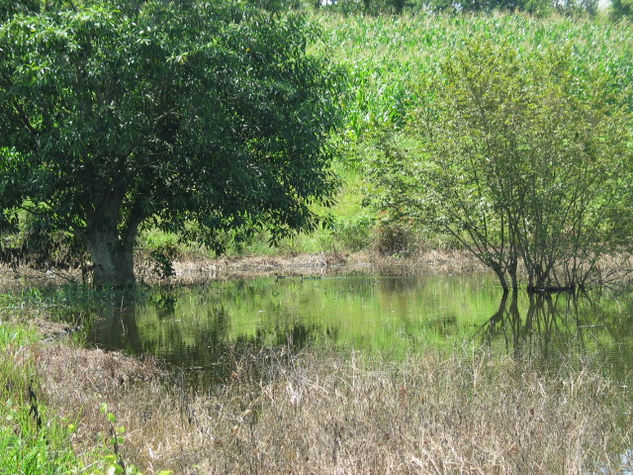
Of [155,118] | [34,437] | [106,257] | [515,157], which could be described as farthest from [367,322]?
[34,437]

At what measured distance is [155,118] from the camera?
50.6ft

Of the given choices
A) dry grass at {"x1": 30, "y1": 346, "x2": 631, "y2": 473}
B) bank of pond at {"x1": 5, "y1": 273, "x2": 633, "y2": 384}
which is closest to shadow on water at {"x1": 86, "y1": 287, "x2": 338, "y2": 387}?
bank of pond at {"x1": 5, "y1": 273, "x2": 633, "y2": 384}

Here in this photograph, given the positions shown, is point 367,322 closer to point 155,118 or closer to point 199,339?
point 199,339

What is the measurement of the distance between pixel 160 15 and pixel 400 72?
22627 millimetres

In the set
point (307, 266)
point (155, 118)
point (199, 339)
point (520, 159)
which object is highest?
point (155, 118)

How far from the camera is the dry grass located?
5.56 metres

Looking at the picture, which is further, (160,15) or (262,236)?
(262,236)

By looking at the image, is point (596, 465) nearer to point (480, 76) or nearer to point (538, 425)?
point (538, 425)

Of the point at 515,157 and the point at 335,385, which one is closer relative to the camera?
the point at 335,385

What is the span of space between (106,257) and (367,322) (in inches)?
243

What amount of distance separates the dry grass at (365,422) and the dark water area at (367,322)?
1.98 meters

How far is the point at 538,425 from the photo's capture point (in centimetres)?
639

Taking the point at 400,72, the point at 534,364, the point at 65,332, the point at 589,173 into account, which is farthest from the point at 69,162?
the point at 400,72

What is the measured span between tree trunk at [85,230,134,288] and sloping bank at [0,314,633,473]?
304 inches
